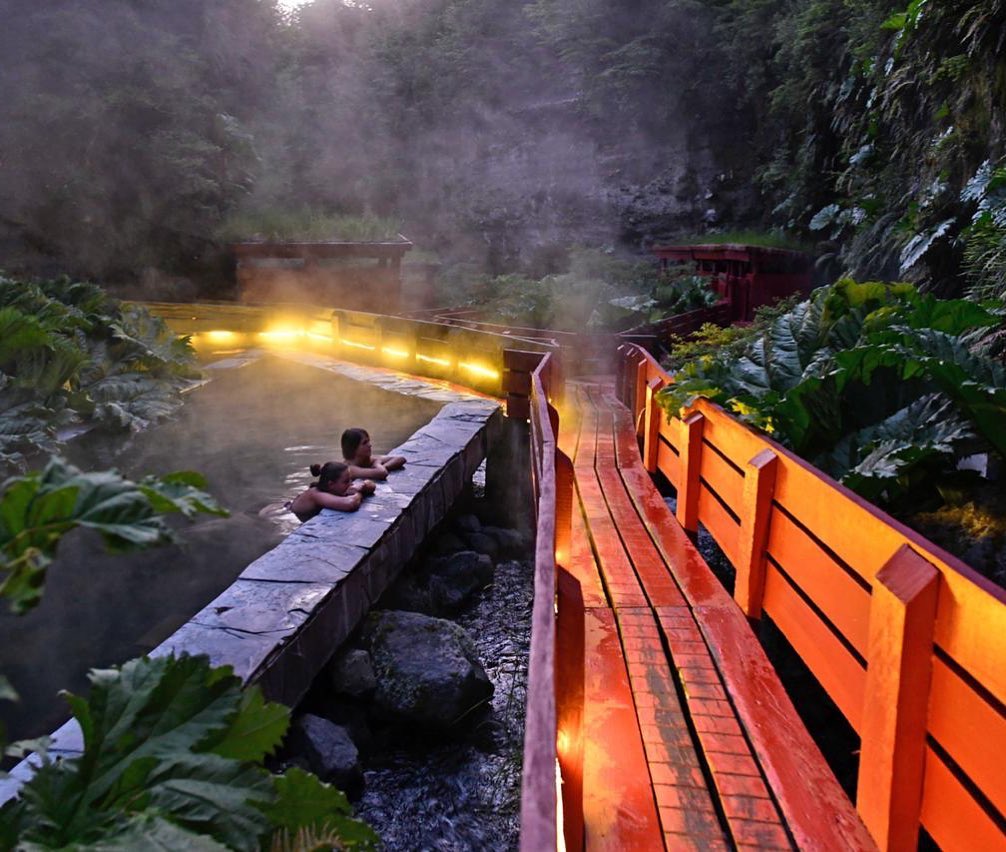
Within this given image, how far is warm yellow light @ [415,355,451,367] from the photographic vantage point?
12.4 m

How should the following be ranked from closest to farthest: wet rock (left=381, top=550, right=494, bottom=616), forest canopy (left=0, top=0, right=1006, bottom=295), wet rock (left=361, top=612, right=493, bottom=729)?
wet rock (left=361, top=612, right=493, bottom=729) < wet rock (left=381, top=550, right=494, bottom=616) < forest canopy (left=0, top=0, right=1006, bottom=295)

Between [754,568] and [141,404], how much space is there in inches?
341

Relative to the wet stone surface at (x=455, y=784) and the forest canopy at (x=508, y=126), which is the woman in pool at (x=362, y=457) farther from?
the forest canopy at (x=508, y=126)

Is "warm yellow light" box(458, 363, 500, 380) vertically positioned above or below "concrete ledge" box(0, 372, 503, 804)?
above

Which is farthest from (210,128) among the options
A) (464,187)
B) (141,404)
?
(141,404)

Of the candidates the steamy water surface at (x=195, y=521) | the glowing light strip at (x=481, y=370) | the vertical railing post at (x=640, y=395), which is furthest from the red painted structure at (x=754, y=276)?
the steamy water surface at (x=195, y=521)

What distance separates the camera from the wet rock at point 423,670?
178 inches

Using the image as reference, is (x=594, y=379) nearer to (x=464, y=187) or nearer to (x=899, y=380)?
(x=899, y=380)

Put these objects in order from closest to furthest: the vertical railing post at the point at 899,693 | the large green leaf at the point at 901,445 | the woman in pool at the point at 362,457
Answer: the vertical railing post at the point at 899,693
the large green leaf at the point at 901,445
the woman in pool at the point at 362,457

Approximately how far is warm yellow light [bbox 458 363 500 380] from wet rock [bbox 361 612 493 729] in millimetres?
6624

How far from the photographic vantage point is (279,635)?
3.77 meters

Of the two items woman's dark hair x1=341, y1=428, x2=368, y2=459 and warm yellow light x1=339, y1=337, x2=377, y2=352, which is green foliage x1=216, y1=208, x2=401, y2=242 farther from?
woman's dark hair x1=341, y1=428, x2=368, y2=459

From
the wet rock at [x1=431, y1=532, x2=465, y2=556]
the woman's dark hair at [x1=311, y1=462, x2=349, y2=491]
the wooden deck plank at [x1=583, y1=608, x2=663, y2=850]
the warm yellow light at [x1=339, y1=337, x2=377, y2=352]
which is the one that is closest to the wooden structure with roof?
the warm yellow light at [x1=339, y1=337, x2=377, y2=352]

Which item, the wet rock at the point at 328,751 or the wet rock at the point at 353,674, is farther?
the wet rock at the point at 353,674
